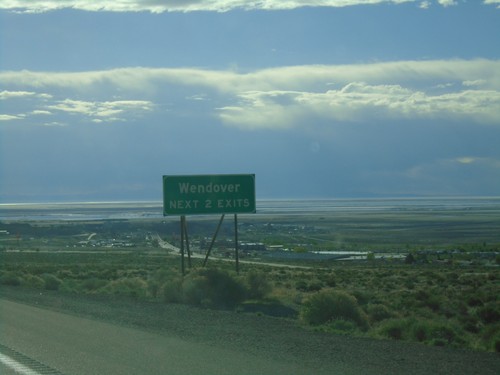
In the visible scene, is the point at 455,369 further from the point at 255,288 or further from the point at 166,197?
the point at 166,197

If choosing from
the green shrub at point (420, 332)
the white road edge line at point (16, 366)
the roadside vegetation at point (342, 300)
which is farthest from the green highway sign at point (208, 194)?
the white road edge line at point (16, 366)

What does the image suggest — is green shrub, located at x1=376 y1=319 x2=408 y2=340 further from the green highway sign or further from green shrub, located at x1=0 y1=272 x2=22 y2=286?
green shrub, located at x1=0 y1=272 x2=22 y2=286

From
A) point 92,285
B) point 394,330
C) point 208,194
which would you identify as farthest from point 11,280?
point 394,330

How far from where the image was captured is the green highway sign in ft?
96.3

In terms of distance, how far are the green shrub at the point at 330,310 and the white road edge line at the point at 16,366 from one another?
8.33 meters

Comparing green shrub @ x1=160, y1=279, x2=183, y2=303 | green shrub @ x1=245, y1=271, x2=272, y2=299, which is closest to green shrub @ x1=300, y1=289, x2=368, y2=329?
green shrub @ x1=245, y1=271, x2=272, y2=299

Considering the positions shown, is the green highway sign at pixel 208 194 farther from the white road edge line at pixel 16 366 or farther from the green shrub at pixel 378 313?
the white road edge line at pixel 16 366

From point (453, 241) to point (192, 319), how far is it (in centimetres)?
9452

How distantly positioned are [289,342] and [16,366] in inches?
195

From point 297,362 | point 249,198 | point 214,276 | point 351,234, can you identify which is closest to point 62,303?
point 214,276

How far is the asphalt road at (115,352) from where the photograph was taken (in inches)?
436

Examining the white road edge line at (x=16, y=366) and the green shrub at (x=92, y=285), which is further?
the green shrub at (x=92, y=285)

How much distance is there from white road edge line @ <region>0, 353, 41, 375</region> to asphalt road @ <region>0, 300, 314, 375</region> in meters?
0.21

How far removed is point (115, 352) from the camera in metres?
12.6
